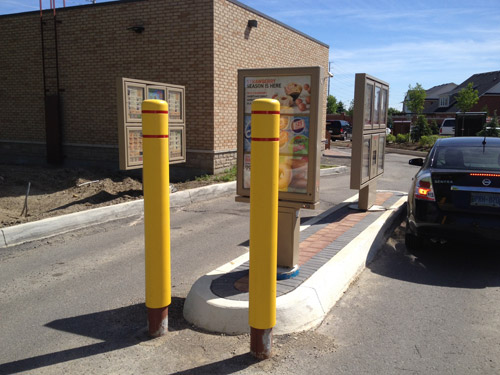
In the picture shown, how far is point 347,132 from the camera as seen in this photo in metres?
39.4

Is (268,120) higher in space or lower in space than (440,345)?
higher

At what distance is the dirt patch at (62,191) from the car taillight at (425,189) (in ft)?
18.6

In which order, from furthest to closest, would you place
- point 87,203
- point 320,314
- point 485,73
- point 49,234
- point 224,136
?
point 485,73
point 224,136
point 87,203
point 49,234
point 320,314

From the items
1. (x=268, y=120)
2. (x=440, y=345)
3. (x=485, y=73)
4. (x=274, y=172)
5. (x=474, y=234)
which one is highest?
(x=485, y=73)

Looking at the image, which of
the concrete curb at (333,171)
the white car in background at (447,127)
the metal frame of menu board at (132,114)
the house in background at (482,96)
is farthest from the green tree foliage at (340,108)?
the metal frame of menu board at (132,114)

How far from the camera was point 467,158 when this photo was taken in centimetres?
651

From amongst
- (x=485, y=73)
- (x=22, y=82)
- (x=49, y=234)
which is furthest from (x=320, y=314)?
(x=485, y=73)

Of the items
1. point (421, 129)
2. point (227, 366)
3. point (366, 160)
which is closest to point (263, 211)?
point (227, 366)

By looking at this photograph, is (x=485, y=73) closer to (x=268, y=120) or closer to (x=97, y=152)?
(x=97, y=152)

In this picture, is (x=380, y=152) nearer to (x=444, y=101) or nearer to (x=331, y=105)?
(x=444, y=101)

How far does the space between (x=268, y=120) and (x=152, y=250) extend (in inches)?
56.8

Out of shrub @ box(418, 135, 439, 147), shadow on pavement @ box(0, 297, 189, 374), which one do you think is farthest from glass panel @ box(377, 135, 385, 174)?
shrub @ box(418, 135, 439, 147)

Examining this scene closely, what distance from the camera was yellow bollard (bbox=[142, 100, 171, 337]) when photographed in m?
3.74

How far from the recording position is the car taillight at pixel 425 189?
19.6 ft
